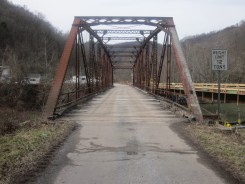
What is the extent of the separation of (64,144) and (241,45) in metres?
82.5

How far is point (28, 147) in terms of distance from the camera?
770cm

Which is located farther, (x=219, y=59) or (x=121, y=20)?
(x=121, y=20)

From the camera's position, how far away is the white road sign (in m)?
12.9

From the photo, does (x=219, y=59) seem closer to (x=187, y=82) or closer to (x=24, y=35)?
(x=187, y=82)

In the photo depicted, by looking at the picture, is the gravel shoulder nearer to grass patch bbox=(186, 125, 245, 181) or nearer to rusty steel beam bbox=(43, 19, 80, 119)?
grass patch bbox=(186, 125, 245, 181)

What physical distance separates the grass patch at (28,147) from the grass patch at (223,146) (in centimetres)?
346

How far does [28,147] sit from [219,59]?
8.01 m

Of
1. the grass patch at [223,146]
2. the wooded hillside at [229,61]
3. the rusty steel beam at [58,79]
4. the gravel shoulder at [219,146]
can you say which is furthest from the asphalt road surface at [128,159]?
the wooded hillside at [229,61]

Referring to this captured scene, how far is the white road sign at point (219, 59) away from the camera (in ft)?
42.3

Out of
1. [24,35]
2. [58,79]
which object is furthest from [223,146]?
[24,35]

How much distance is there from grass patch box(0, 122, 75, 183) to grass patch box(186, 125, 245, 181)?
3.46 metres

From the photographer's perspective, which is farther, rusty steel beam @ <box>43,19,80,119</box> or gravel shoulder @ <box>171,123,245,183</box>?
rusty steel beam @ <box>43,19,80,119</box>

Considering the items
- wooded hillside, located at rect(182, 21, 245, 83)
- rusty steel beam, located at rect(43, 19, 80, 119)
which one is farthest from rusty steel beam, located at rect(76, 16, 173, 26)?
wooded hillside, located at rect(182, 21, 245, 83)

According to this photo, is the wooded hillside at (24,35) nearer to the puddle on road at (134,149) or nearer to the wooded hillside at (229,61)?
the wooded hillside at (229,61)
